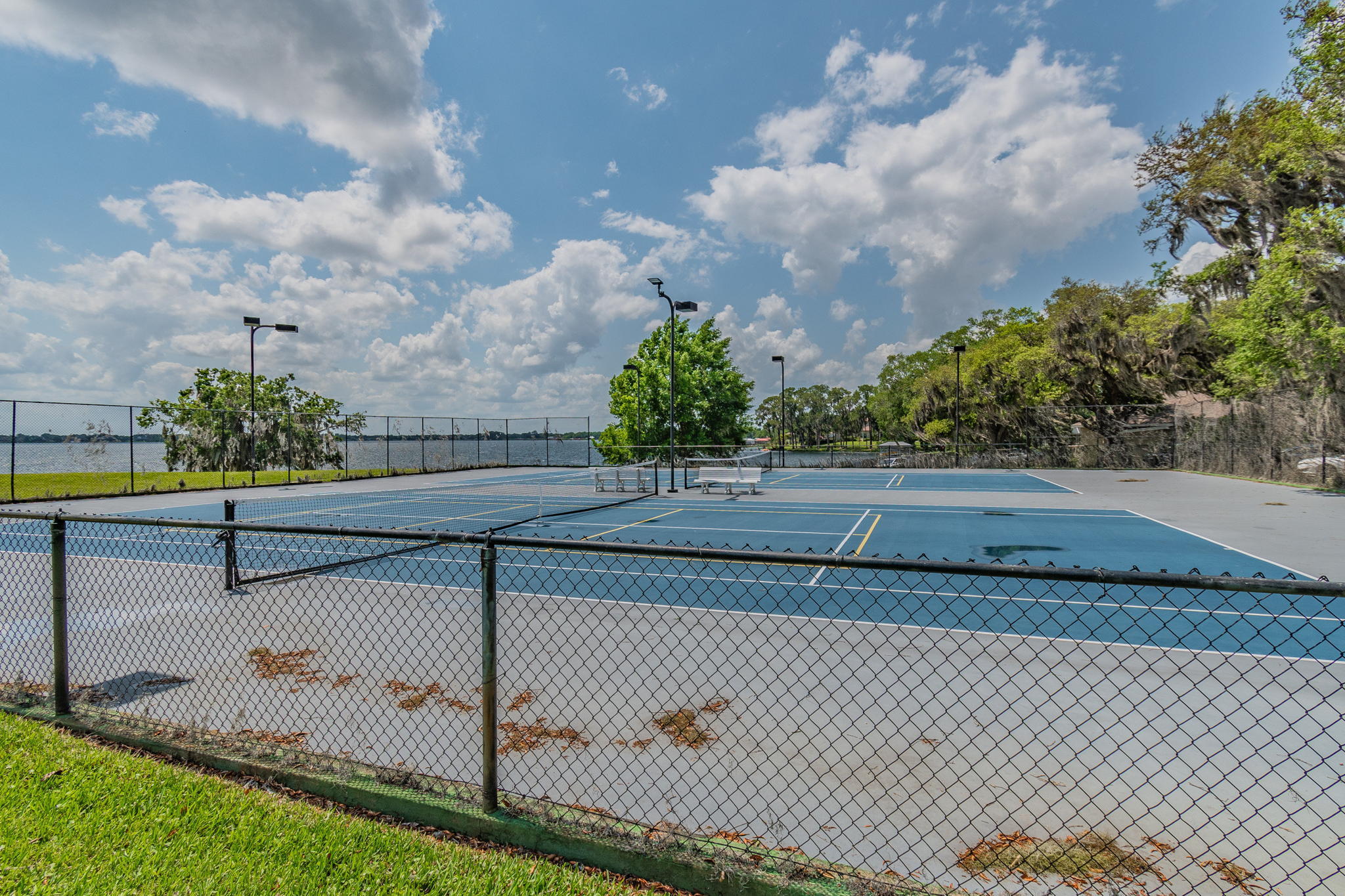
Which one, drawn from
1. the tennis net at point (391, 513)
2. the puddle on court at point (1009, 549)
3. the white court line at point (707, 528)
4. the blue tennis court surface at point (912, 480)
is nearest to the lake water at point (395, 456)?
the blue tennis court surface at point (912, 480)

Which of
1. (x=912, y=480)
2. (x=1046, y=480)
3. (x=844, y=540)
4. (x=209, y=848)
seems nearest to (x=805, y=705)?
(x=209, y=848)

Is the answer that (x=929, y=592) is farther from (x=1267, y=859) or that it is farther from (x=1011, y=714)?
(x=1267, y=859)

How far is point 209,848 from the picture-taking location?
9.18ft

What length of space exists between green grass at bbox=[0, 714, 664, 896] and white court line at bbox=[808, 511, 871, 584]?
20.0 ft

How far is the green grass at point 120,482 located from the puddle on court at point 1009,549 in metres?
25.4

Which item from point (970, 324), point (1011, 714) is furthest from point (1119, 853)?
point (970, 324)

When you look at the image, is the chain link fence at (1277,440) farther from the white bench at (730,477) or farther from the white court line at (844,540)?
the white bench at (730,477)

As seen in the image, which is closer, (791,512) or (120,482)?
(791,512)

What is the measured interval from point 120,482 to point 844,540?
2599cm

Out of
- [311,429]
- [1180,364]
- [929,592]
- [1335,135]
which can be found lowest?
[929,592]

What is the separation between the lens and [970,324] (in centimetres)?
6400

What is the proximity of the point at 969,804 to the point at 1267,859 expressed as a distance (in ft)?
4.07

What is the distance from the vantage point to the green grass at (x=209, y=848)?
2.56 m

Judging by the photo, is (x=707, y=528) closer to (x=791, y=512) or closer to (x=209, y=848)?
(x=791, y=512)
